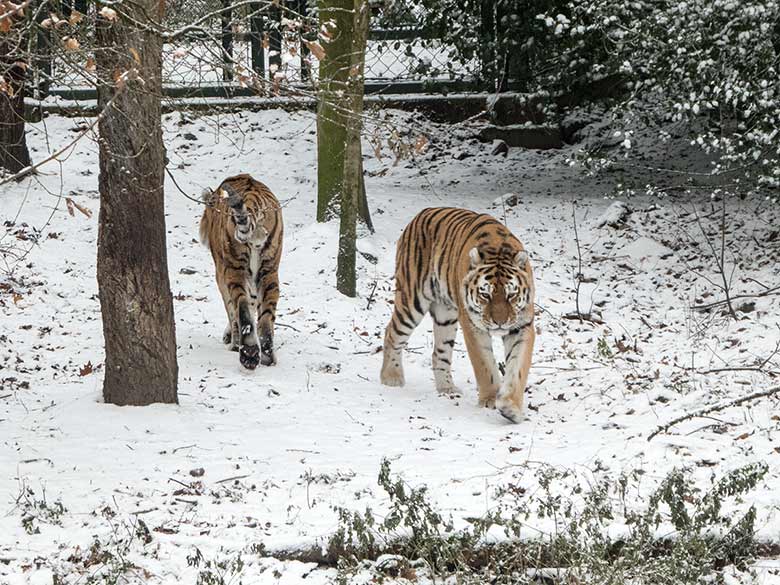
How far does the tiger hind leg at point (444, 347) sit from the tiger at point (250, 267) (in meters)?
1.26

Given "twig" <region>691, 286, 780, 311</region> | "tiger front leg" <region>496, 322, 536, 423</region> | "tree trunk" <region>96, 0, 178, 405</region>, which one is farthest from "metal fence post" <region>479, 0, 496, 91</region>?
"tree trunk" <region>96, 0, 178, 405</region>

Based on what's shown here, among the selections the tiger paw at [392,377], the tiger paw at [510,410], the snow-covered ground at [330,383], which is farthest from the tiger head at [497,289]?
the tiger paw at [392,377]

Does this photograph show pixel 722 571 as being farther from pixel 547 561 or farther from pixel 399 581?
pixel 399 581

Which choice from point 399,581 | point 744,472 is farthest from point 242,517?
point 744,472

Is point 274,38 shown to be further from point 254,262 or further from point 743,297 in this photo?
point 743,297

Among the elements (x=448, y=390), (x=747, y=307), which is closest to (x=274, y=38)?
(x=448, y=390)

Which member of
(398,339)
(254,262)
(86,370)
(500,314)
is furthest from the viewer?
(254,262)

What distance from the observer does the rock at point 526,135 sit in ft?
47.4

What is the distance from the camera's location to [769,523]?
4793 millimetres

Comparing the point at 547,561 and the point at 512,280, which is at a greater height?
the point at 512,280

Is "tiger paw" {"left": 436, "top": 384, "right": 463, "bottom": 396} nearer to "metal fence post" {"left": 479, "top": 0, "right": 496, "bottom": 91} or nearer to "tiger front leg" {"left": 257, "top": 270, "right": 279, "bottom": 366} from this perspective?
"tiger front leg" {"left": 257, "top": 270, "right": 279, "bottom": 366}

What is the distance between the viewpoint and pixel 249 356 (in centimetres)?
780

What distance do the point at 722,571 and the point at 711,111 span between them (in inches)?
325

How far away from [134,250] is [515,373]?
253 cm
